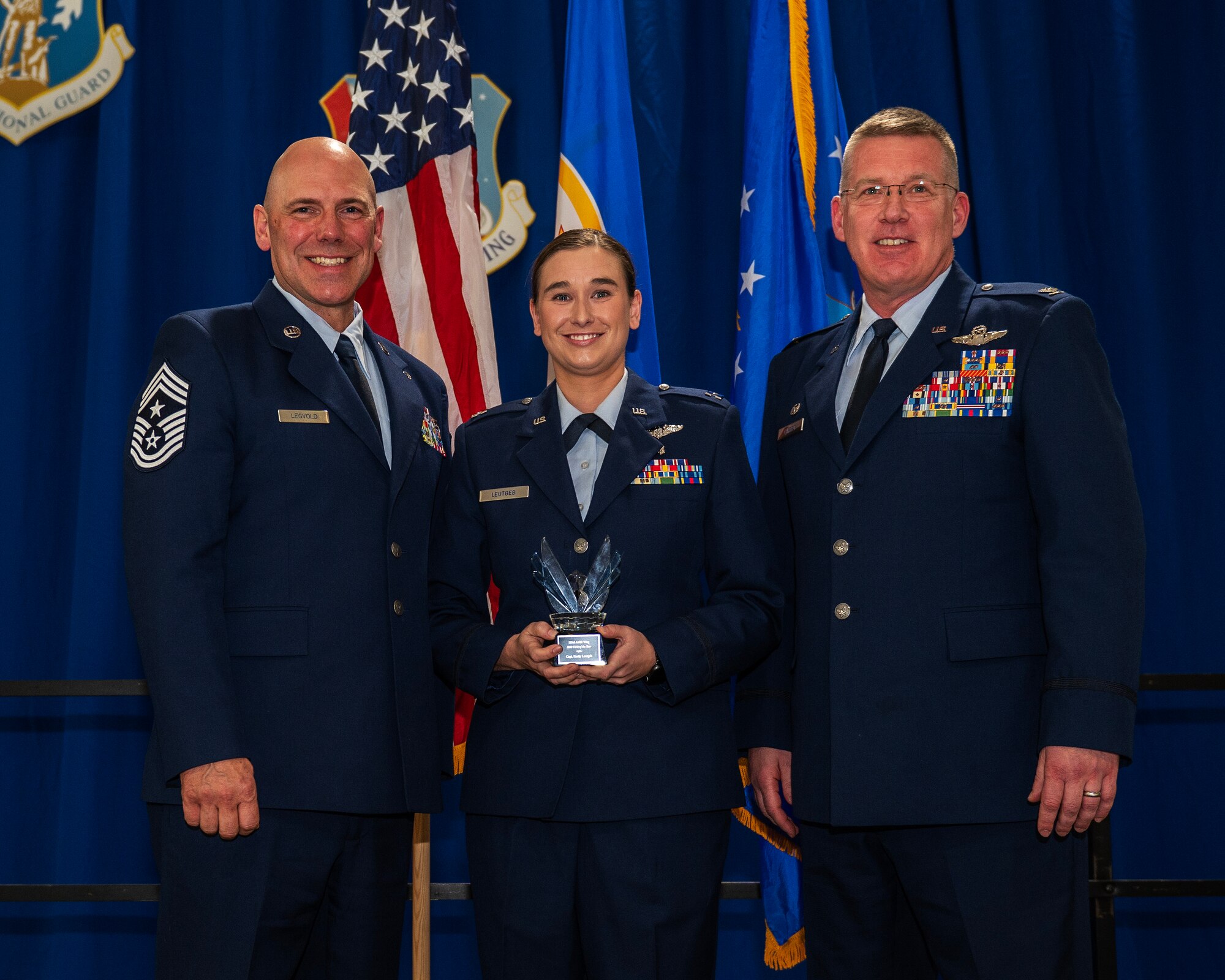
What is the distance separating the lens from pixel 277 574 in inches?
77.7

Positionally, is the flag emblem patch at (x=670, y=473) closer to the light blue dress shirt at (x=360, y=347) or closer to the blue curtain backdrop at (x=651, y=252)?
the light blue dress shirt at (x=360, y=347)

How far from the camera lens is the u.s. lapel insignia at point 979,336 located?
201cm

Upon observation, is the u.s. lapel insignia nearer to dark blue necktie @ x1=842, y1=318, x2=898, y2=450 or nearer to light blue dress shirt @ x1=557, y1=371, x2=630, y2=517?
dark blue necktie @ x1=842, y1=318, x2=898, y2=450

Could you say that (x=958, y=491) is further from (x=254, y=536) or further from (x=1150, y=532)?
(x=1150, y=532)

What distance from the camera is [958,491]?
1.96 meters

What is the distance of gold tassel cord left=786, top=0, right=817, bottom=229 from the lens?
328 centimetres

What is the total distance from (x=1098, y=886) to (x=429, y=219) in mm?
2380

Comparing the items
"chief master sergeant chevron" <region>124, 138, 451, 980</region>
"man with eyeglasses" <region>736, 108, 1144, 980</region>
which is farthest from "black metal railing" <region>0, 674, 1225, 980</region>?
"man with eyeglasses" <region>736, 108, 1144, 980</region>

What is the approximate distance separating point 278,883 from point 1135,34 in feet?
11.7

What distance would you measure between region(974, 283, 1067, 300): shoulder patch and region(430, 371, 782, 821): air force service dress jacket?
0.54 m

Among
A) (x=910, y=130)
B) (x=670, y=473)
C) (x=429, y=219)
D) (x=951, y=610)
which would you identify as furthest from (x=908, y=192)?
(x=429, y=219)

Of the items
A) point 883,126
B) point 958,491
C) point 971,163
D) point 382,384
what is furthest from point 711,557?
point 971,163

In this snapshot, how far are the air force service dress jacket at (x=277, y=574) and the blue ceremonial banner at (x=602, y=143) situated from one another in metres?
1.29

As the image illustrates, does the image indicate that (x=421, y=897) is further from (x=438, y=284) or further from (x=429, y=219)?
(x=429, y=219)
